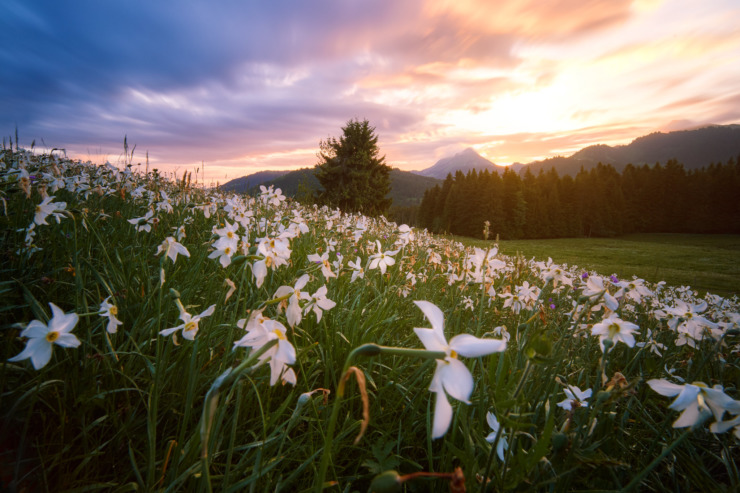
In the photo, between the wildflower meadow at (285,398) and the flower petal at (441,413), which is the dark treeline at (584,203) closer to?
the wildflower meadow at (285,398)

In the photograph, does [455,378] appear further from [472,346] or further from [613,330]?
[613,330]

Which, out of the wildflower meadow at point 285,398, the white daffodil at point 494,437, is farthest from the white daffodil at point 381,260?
the white daffodil at point 494,437

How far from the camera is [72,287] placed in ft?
7.77

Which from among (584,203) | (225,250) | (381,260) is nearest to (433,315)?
(225,250)

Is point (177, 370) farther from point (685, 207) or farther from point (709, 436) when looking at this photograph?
point (685, 207)

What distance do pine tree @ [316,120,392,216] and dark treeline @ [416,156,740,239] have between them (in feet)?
76.1

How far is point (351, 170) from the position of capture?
3475 centimetres

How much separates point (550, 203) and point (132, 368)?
68.4m

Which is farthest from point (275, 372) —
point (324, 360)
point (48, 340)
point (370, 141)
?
point (370, 141)

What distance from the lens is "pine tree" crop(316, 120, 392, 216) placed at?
34656 millimetres

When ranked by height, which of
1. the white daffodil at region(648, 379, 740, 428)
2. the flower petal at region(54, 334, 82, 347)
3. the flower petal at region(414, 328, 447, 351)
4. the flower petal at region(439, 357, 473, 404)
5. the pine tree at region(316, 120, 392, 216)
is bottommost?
the white daffodil at region(648, 379, 740, 428)

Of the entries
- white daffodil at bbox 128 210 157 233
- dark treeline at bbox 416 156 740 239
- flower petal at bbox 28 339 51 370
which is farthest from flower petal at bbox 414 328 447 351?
dark treeline at bbox 416 156 740 239

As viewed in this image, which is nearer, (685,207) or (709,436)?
(709,436)

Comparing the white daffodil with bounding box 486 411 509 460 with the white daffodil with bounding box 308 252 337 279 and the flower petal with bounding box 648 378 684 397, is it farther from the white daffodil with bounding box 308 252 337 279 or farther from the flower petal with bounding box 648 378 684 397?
the white daffodil with bounding box 308 252 337 279
